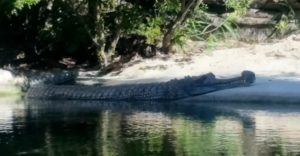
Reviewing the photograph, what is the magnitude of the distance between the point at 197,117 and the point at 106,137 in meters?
2.73

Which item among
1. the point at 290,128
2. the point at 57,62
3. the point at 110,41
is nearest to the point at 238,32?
the point at 110,41

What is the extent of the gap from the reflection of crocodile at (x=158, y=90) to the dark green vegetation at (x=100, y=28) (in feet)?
9.43

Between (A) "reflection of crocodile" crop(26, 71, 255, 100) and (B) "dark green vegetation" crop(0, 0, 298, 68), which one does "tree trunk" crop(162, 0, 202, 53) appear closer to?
(B) "dark green vegetation" crop(0, 0, 298, 68)

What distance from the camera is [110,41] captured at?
2156 cm

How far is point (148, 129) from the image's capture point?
42.8 ft

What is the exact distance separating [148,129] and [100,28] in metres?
8.11

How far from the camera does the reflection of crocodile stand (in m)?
17.1

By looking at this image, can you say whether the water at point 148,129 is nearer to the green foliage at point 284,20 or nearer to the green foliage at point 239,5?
the green foliage at point 239,5

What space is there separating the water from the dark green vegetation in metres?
4.10

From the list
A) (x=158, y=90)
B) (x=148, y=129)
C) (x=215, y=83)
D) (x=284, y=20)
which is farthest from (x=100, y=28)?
(x=148, y=129)

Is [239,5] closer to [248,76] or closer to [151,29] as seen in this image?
[151,29]

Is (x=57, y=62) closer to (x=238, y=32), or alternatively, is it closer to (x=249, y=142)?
(x=238, y=32)

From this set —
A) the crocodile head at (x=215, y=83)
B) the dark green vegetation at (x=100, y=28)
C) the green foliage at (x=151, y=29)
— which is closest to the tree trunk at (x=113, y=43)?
the dark green vegetation at (x=100, y=28)

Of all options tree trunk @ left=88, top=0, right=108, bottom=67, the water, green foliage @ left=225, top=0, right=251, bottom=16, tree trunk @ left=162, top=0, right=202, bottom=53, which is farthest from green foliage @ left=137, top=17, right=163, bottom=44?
the water
